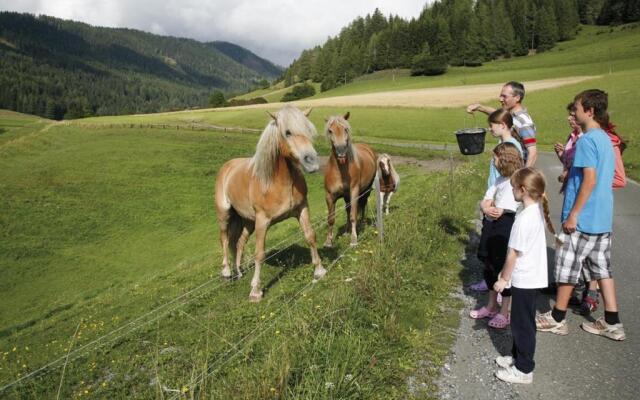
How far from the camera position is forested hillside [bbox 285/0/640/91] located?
102 m

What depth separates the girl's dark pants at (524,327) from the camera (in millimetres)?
3740

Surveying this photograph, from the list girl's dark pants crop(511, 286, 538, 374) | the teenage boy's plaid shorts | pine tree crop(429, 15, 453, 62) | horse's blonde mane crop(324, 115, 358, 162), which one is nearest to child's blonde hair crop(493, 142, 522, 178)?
the teenage boy's plaid shorts

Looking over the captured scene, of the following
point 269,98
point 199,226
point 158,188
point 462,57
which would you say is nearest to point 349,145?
point 199,226

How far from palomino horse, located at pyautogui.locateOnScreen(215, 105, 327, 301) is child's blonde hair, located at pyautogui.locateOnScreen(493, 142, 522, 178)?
2447 mm

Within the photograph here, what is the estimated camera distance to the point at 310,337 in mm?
4090

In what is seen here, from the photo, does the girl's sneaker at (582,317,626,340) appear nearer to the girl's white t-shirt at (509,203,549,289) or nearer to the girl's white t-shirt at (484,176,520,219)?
the girl's white t-shirt at (509,203,549,289)

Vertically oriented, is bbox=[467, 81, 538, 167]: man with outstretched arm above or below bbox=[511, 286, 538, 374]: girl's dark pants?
above

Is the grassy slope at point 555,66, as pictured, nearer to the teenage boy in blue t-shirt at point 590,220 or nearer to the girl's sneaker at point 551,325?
the teenage boy in blue t-shirt at point 590,220

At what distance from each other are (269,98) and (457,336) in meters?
121

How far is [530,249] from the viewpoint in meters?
3.83

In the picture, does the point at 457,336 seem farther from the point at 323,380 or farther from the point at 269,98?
the point at 269,98

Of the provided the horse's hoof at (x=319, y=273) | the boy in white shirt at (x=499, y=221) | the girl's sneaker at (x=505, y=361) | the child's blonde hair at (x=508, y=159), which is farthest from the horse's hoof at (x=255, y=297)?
the child's blonde hair at (x=508, y=159)

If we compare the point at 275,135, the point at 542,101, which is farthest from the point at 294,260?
the point at 542,101

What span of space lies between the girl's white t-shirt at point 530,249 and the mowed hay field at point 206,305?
1217mm
